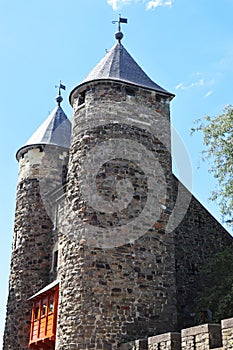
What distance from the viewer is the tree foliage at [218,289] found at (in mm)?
15172

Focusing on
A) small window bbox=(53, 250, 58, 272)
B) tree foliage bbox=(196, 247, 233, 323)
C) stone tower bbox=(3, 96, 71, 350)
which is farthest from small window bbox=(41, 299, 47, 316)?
tree foliage bbox=(196, 247, 233, 323)

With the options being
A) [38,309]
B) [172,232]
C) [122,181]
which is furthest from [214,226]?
[38,309]

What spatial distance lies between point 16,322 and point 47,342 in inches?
131

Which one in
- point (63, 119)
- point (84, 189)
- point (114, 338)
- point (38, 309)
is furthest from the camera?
point (63, 119)

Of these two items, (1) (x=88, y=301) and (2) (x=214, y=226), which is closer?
(1) (x=88, y=301)

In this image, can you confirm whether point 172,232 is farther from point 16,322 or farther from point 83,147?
point 16,322

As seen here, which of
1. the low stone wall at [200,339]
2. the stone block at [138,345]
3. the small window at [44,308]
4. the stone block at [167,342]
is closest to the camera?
the low stone wall at [200,339]

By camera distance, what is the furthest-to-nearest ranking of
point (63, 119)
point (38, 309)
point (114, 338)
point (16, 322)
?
point (63, 119) → point (16, 322) → point (38, 309) → point (114, 338)

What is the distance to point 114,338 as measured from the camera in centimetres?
1434

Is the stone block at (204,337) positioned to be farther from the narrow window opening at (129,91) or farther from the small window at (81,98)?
the small window at (81,98)

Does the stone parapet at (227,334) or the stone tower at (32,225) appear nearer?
the stone parapet at (227,334)

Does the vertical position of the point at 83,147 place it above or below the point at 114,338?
above

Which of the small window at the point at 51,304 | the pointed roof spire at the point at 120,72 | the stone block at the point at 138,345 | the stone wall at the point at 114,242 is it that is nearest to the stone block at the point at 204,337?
the stone block at the point at 138,345

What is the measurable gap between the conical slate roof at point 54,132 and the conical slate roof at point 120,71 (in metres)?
4.69
